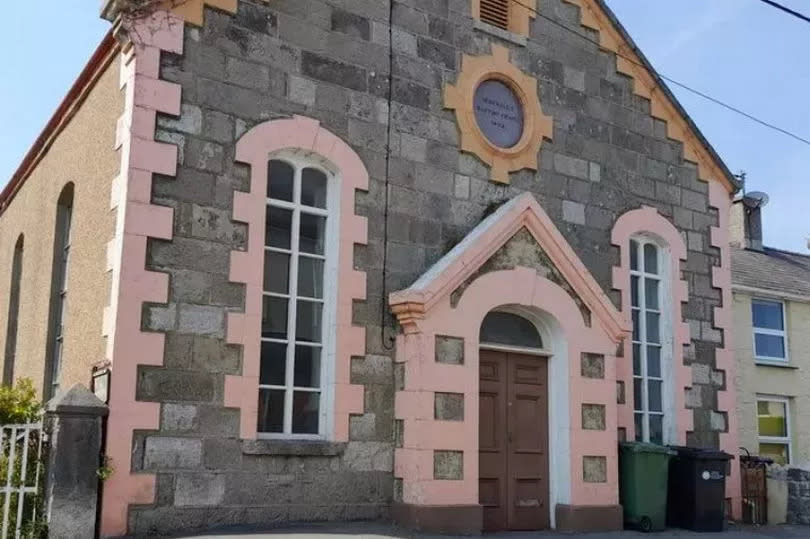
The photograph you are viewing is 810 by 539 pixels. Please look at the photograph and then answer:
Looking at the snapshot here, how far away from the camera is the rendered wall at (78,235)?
35.7 ft

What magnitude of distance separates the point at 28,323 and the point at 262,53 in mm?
5809

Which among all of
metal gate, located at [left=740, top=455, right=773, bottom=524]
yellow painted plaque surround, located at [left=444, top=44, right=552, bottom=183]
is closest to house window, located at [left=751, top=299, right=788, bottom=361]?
metal gate, located at [left=740, top=455, right=773, bottom=524]

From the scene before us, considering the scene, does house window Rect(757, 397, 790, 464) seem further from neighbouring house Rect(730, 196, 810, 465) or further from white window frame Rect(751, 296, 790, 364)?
white window frame Rect(751, 296, 790, 364)

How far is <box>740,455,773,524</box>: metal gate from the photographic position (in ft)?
49.8

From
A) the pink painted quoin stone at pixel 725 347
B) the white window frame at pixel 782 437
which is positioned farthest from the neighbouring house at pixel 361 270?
the white window frame at pixel 782 437

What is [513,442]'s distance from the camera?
12.4 metres

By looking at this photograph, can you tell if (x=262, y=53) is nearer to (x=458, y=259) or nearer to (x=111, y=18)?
(x=111, y=18)

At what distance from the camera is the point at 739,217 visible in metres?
25.6

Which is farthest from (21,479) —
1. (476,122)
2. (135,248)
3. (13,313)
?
(476,122)

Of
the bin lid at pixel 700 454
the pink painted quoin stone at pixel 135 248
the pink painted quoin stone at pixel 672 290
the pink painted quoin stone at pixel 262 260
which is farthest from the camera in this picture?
the pink painted quoin stone at pixel 672 290

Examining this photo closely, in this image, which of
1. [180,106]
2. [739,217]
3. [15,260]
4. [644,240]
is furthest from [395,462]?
[739,217]

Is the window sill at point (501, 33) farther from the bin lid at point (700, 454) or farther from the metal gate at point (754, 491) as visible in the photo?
the metal gate at point (754, 491)

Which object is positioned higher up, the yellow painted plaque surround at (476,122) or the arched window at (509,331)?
the yellow painted plaque surround at (476,122)

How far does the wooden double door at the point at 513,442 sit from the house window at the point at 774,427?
9250 millimetres
